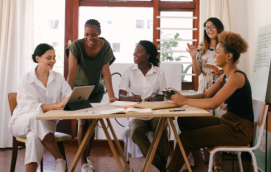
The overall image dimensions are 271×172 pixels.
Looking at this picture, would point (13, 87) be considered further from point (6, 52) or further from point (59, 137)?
point (59, 137)

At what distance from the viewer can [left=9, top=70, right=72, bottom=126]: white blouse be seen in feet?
7.22

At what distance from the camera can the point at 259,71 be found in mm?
3002

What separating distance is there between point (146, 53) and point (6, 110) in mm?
2189

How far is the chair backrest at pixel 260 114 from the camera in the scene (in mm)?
1915

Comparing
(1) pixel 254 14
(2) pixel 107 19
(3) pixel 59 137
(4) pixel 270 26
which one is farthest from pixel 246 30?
(3) pixel 59 137

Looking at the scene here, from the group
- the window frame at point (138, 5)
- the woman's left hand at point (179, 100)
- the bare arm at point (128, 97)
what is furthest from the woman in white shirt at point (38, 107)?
the window frame at point (138, 5)

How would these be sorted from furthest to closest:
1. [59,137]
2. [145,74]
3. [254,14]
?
[254,14], [145,74], [59,137]

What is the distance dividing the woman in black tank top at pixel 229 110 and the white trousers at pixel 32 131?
0.99m

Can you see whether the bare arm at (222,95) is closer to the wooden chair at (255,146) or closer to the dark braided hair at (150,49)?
the wooden chair at (255,146)

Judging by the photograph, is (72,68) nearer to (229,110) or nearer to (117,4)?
→ (229,110)

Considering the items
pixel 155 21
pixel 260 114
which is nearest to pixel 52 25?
pixel 155 21

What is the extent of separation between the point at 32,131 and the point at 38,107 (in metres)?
0.19

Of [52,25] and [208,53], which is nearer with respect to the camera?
[208,53]

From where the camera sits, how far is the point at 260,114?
2.01m
